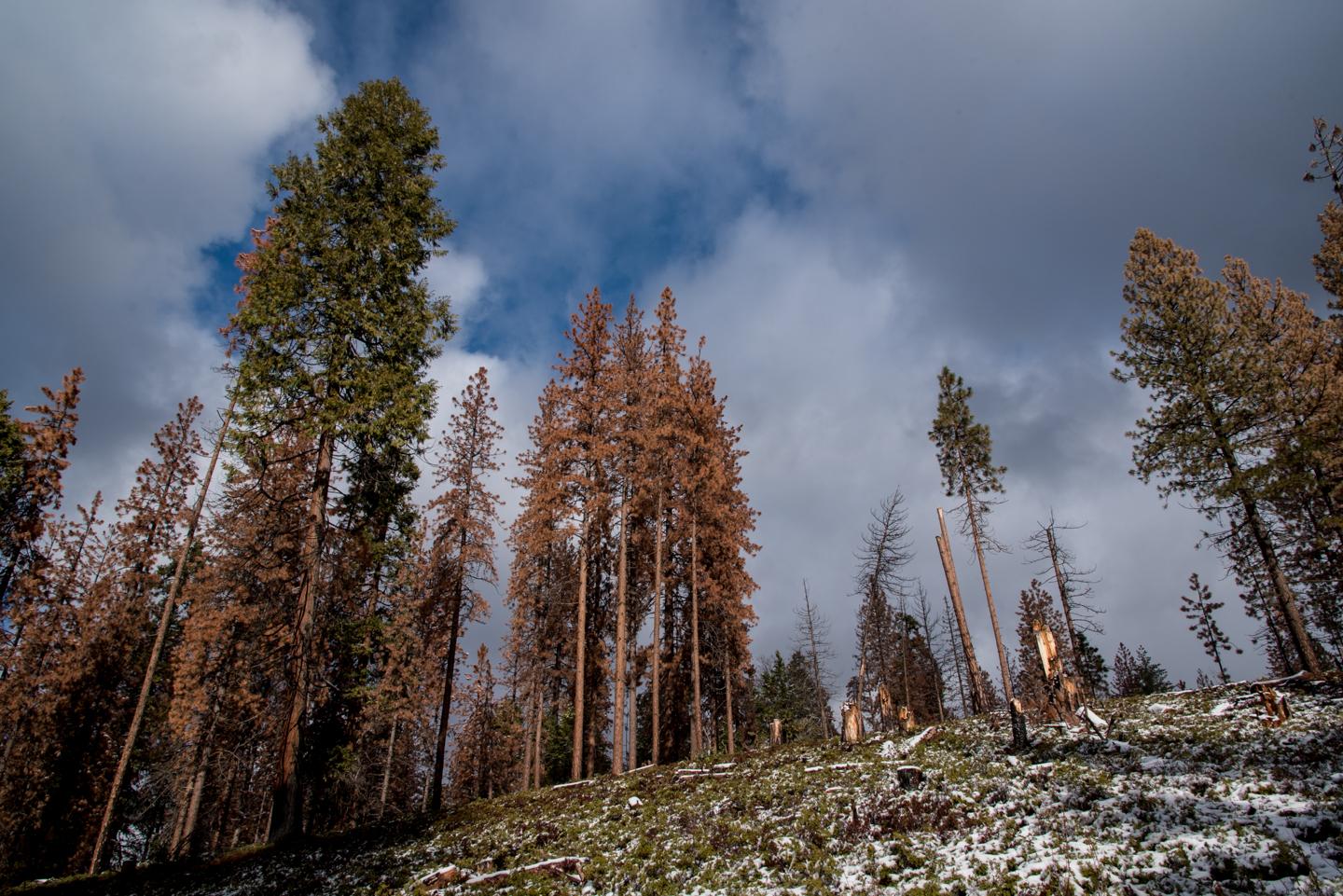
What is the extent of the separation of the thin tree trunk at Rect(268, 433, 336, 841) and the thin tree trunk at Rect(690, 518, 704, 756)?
13.5 m

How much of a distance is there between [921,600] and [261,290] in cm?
4274

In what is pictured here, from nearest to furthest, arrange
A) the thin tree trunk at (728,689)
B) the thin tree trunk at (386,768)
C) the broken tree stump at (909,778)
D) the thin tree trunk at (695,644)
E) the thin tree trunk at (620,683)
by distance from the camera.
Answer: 1. the broken tree stump at (909,778)
2. the thin tree trunk at (620,683)
3. the thin tree trunk at (695,644)
4. the thin tree trunk at (386,768)
5. the thin tree trunk at (728,689)

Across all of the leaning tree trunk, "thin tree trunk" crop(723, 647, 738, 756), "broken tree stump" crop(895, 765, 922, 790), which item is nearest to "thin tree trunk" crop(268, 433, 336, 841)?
"broken tree stump" crop(895, 765, 922, 790)

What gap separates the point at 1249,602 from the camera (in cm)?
3344

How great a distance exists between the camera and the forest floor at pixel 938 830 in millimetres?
6922

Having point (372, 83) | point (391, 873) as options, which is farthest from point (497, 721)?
point (372, 83)

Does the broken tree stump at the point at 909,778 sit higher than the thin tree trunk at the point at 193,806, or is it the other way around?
the broken tree stump at the point at 909,778

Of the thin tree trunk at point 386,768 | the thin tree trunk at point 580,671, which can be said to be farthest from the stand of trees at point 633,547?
the thin tree trunk at point 386,768

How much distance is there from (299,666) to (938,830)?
1215 centimetres

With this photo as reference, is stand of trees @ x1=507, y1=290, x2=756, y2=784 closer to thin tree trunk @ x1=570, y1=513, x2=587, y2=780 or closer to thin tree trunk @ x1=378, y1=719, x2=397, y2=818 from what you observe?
thin tree trunk @ x1=570, y1=513, x2=587, y2=780

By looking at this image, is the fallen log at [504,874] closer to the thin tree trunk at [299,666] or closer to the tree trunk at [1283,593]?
the thin tree trunk at [299,666]

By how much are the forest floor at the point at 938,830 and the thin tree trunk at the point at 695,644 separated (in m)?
7.29

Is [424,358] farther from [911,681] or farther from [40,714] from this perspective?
[911,681]

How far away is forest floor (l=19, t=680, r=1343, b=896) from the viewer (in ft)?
22.7
